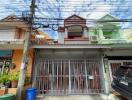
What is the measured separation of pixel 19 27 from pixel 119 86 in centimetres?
895

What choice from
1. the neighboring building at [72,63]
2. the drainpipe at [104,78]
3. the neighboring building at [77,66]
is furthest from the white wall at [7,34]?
the drainpipe at [104,78]

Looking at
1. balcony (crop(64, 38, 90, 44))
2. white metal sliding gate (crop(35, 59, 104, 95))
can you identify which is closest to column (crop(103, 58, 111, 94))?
white metal sliding gate (crop(35, 59, 104, 95))

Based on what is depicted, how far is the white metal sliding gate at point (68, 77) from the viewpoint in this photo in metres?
8.59

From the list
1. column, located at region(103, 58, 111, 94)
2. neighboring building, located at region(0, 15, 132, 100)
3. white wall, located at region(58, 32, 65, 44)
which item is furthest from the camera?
white wall, located at region(58, 32, 65, 44)

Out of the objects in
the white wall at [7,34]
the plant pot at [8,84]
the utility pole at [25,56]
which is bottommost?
the plant pot at [8,84]

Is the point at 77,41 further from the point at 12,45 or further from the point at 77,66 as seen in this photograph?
the point at 12,45

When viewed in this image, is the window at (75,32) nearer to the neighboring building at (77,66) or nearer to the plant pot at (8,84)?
the neighboring building at (77,66)

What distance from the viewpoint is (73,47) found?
848 centimetres

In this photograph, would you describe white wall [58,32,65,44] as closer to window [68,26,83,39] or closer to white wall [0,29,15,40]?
window [68,26,83,39]

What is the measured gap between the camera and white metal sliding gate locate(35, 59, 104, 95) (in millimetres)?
8586

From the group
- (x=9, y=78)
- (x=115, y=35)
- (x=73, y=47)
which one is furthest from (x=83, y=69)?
(x=115, y=35)

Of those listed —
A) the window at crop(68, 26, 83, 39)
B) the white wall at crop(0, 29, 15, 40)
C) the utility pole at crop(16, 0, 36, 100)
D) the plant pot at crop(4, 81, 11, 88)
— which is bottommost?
the plant pot at crop(4, 81, 11, 88)

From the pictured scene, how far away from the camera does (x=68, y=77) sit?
350 inches

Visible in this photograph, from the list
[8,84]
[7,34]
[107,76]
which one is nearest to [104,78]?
[107,76]
